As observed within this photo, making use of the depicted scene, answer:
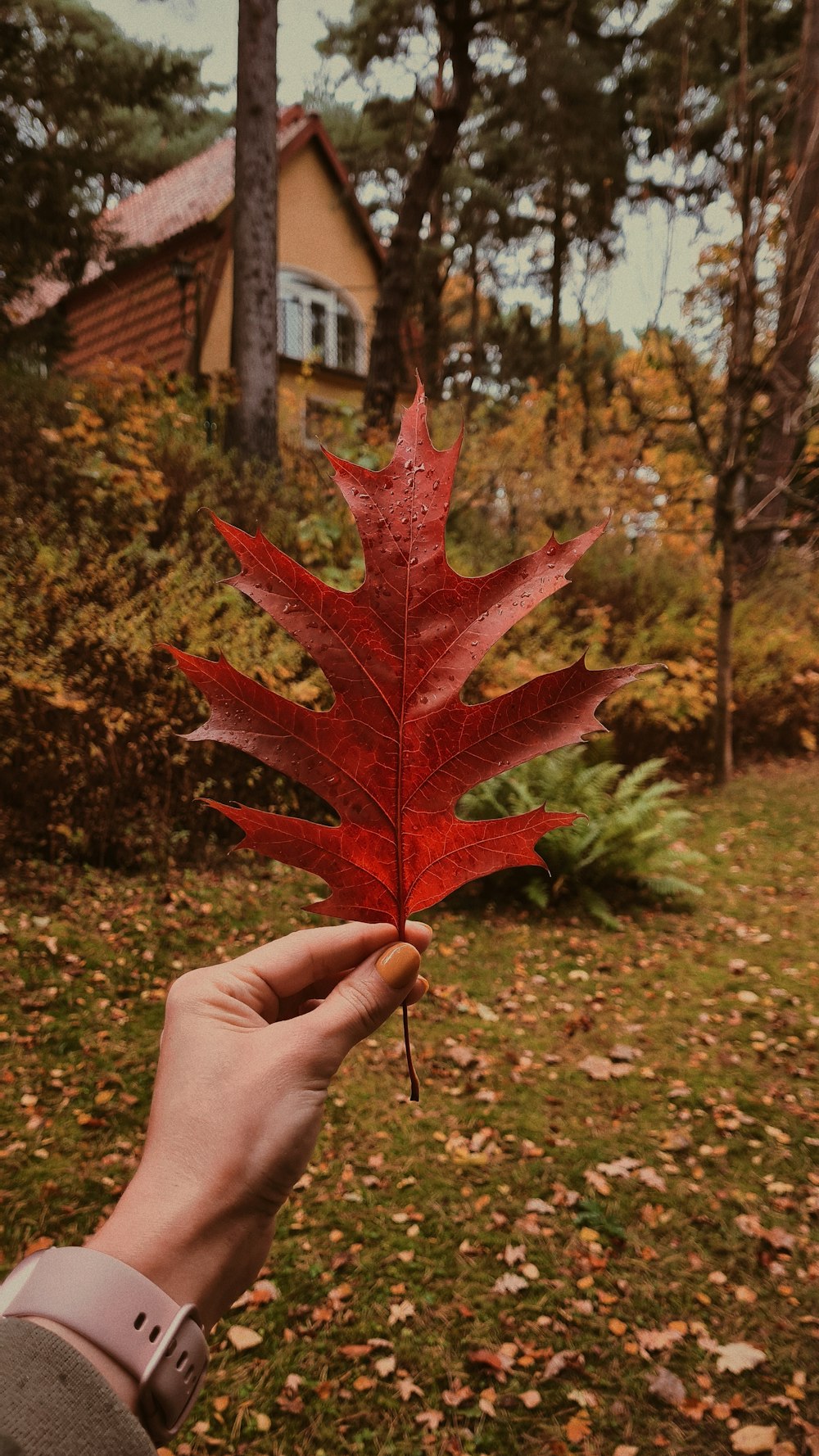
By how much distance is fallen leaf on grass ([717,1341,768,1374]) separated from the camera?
2.64 meters

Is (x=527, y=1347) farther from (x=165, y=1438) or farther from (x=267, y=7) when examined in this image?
(x=267, y=7)

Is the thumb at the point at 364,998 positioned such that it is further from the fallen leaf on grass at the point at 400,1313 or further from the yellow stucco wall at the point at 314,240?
the yellow stucco wall at the point at 314,240

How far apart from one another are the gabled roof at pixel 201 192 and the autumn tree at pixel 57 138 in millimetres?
7267

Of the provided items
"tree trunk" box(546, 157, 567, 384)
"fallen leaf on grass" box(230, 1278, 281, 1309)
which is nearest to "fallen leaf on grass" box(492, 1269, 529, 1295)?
"fallen leaf on grass" box(230, 1278, 281, 1309)

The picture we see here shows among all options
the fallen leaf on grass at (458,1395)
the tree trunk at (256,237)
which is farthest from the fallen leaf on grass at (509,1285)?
the tree trunk at (256,237)

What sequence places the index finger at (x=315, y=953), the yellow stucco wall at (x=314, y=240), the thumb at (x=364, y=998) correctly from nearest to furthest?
the thumb at (x=364, y=998), the index finger at (x=315, y=953), the yellow stucco wall at (x=314, y=240)

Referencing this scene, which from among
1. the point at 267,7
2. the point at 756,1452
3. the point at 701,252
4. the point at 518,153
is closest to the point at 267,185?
the point at 267,7

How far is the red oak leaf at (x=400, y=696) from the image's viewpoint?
1062mm

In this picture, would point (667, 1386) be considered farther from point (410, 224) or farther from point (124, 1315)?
point (410, 224)

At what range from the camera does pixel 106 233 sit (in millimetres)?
8438

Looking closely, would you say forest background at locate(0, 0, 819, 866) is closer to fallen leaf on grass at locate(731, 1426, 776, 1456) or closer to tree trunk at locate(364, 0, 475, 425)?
tree trunk at locate(364, 0, 475, 425)

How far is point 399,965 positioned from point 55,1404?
0.64 meters

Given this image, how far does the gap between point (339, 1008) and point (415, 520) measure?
73 cm

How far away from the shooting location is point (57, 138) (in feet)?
25.5
